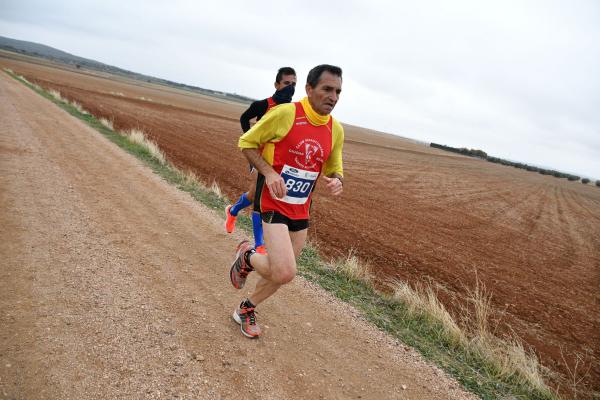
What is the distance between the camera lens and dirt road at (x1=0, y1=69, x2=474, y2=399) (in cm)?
270

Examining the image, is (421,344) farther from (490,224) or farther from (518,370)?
(490,224)

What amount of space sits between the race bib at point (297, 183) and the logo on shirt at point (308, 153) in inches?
2.7

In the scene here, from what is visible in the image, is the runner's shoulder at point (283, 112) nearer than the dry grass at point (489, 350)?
Yes

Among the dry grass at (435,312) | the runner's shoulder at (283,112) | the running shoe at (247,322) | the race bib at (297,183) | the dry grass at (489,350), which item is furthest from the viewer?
the dry grass at (435,312)

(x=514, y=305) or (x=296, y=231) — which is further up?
(x=296, y=231)

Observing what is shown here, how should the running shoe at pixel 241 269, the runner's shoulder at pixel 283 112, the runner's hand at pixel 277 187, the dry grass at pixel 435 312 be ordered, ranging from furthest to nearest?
the dry grass at pixel 435 312
the running shoe at pixel 241 269
the runner's shoulder at pixel 283 112
the runner's hand at pixel 277 187

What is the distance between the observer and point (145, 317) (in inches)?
135

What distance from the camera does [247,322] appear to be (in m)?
3.51

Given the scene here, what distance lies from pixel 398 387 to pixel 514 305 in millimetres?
5128

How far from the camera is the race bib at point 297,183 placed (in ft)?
10.4

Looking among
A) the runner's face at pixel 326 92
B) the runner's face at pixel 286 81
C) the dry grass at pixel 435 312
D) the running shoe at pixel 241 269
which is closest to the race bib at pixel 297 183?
the runner's face at pixel 326 92

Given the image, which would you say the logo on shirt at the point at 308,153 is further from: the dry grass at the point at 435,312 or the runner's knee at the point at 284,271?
the dry grass at the point at 435,312

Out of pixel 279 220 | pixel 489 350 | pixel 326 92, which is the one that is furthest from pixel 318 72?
pixel 489 350

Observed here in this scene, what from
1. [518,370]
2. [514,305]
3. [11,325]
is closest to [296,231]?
[11,325]
